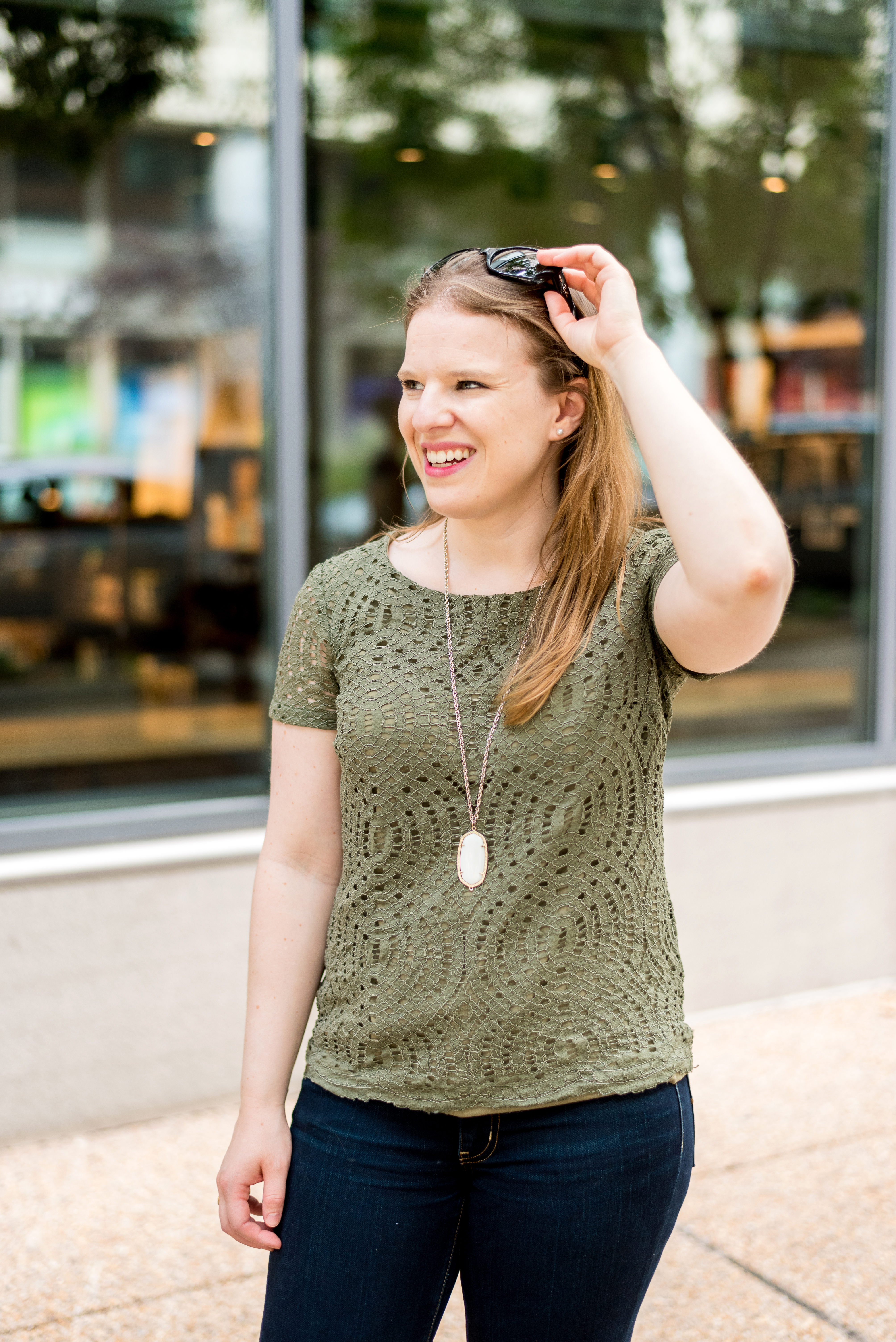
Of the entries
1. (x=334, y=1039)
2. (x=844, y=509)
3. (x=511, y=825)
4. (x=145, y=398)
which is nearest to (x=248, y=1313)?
(x=334, y=1039)

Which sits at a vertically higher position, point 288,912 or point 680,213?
point 680,213

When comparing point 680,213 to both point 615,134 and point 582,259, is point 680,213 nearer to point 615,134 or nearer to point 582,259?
point 615,134

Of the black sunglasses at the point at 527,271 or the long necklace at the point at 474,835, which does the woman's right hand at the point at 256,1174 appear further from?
the black sunglasses at the point at 527,271

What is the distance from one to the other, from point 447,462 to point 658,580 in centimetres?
28

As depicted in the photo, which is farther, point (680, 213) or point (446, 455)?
point (680, 213)

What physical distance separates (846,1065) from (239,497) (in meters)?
6.44

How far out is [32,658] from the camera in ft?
30.6

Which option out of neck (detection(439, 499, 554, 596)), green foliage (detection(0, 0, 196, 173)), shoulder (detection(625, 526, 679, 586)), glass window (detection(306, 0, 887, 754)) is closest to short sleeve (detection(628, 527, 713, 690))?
shoulder (detection(625, 526, 679, 586))

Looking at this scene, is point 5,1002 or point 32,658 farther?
point 32,658

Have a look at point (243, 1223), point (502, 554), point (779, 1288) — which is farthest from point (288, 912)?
point (779, 1288)

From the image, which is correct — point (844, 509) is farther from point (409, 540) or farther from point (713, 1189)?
point (409, 540)

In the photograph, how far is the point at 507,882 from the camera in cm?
153

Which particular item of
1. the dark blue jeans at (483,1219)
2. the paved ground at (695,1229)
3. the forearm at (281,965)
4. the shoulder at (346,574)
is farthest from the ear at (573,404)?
the paved ground at (695,1229)

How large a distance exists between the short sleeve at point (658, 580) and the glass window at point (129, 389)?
5.15 meters
